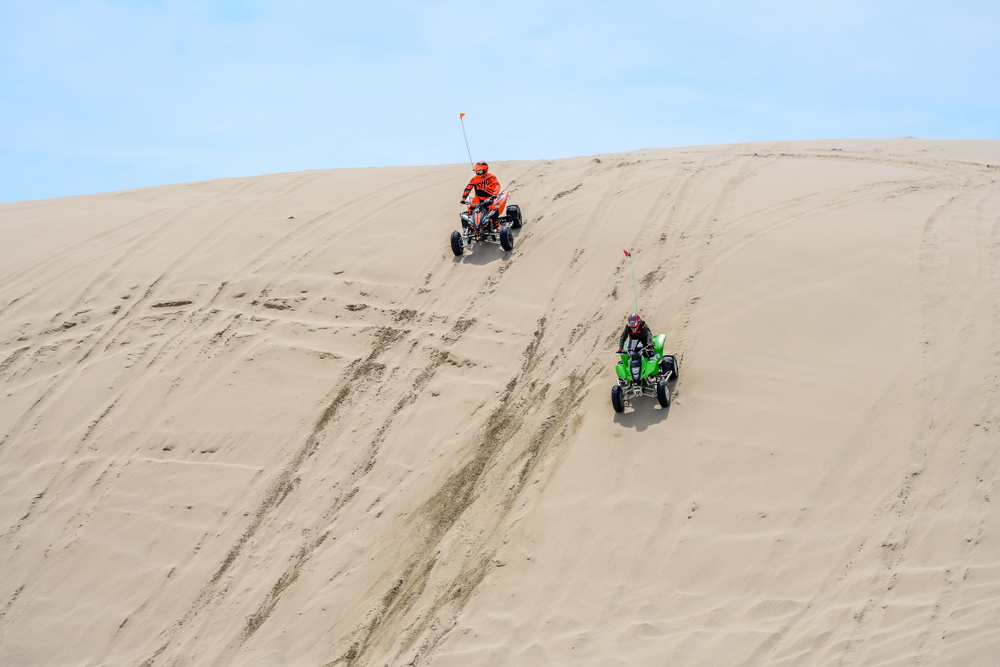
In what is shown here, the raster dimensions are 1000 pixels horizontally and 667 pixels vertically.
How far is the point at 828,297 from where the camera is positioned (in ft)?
34.7

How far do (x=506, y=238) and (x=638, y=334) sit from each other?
3.70 meters

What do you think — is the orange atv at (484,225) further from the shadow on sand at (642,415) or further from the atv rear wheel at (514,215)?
the shadow on sand at (642,415)

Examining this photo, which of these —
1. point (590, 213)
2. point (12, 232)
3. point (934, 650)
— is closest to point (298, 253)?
point (590, 213)

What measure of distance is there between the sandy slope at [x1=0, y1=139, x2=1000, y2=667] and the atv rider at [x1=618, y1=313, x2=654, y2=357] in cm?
77

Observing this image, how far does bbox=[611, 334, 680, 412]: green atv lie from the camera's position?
937 cm

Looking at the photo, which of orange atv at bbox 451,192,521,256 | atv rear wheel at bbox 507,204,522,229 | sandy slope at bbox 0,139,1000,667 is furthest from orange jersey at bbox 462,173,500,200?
sandy slope at bbox 0,139,1000,667

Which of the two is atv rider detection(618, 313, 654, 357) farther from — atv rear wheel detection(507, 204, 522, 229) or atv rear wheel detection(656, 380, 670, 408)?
atv rear wheel detection(507, 204, 522, 229)

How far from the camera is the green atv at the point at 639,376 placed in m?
9.37

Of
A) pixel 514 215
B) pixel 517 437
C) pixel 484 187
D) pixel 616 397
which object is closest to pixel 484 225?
pixel 514 215

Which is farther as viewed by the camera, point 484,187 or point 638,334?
point 484,187

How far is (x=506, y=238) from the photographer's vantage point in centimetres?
1242

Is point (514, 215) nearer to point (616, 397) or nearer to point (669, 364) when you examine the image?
point (669, 364)

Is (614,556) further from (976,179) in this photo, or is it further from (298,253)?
(976,179)

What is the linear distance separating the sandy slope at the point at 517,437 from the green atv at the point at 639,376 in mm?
291
